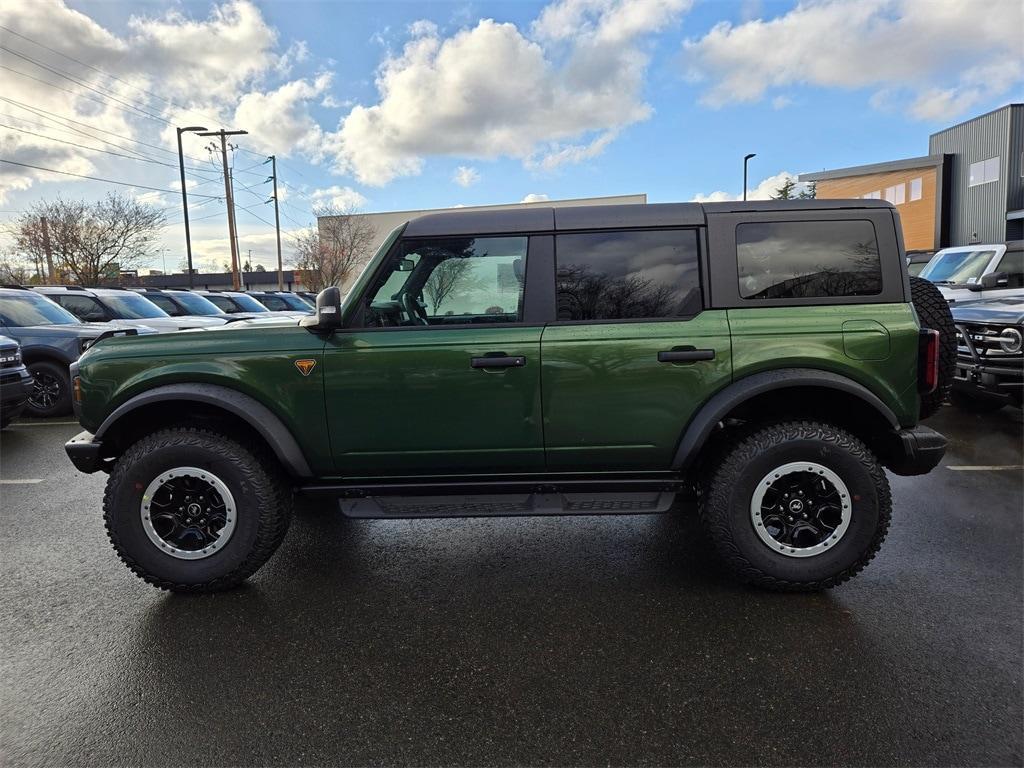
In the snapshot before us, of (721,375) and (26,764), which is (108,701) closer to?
(26,764)

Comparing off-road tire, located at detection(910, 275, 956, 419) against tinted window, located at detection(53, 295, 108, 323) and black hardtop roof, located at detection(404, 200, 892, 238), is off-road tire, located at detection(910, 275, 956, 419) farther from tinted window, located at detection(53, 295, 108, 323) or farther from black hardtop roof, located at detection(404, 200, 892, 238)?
tinted window, located at detection(53, 295, 108, 323)

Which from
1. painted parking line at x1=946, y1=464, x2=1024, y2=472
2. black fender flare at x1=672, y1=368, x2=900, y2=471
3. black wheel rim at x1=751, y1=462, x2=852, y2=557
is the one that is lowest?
painted parking line at x1=946, y1=464, x2=1024, y2=472

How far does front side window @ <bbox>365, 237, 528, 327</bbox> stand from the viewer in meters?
3.38

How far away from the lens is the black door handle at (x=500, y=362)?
3.21 m

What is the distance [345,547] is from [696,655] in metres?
2.27

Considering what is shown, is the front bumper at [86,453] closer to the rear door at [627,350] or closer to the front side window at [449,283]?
the front side window at [449,283]

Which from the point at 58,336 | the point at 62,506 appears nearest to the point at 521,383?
the point at 62,506

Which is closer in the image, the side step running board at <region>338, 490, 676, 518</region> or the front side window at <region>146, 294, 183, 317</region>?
the side step running board at <region>338, 490, 676, 518</region>

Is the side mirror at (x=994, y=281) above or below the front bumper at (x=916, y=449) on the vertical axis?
above

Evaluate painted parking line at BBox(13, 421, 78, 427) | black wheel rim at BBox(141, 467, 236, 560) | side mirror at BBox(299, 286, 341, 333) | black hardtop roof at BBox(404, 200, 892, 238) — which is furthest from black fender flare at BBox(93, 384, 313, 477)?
painted parking line at BBox(13, 421, 78, 427)

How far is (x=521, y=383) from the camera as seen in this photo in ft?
10.6

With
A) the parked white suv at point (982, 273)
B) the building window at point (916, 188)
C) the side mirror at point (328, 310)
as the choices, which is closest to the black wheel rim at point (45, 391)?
the side mirror at point (328, 310)

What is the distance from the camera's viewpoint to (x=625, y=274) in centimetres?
333

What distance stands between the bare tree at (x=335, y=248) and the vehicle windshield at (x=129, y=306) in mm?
29429
